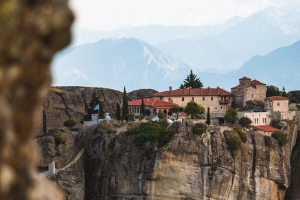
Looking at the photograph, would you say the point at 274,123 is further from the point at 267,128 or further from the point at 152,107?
the point at 152,107

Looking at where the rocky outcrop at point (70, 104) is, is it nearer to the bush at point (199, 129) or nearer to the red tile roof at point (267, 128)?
the bush at point (199, 129)

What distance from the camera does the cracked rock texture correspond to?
12.0 ft

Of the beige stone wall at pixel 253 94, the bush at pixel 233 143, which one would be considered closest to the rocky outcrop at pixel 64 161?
the bush at pixel 233 143

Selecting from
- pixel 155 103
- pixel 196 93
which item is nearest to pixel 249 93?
pixel 196 93

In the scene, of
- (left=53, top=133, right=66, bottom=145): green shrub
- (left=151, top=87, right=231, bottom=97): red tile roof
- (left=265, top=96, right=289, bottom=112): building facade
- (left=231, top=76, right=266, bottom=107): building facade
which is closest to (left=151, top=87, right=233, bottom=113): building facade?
(left=151, top=87, right=231, bottom=97): red tile roof

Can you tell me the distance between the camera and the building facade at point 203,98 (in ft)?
260

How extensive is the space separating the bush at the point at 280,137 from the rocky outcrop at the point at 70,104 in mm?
21473

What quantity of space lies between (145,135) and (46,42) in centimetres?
5661

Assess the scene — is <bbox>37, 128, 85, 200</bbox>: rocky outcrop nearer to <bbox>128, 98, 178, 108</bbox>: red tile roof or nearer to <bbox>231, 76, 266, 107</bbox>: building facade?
<bbox>128, 98, 178, 108</bbox>: red tile roof

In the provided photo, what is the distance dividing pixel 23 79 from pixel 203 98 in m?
76.2

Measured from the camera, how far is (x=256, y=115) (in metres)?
73.1

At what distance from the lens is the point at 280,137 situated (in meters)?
67.1

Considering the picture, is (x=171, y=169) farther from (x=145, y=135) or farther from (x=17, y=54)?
(x=17, y=54)

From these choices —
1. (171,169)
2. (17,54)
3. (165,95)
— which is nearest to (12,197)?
(17,54)
